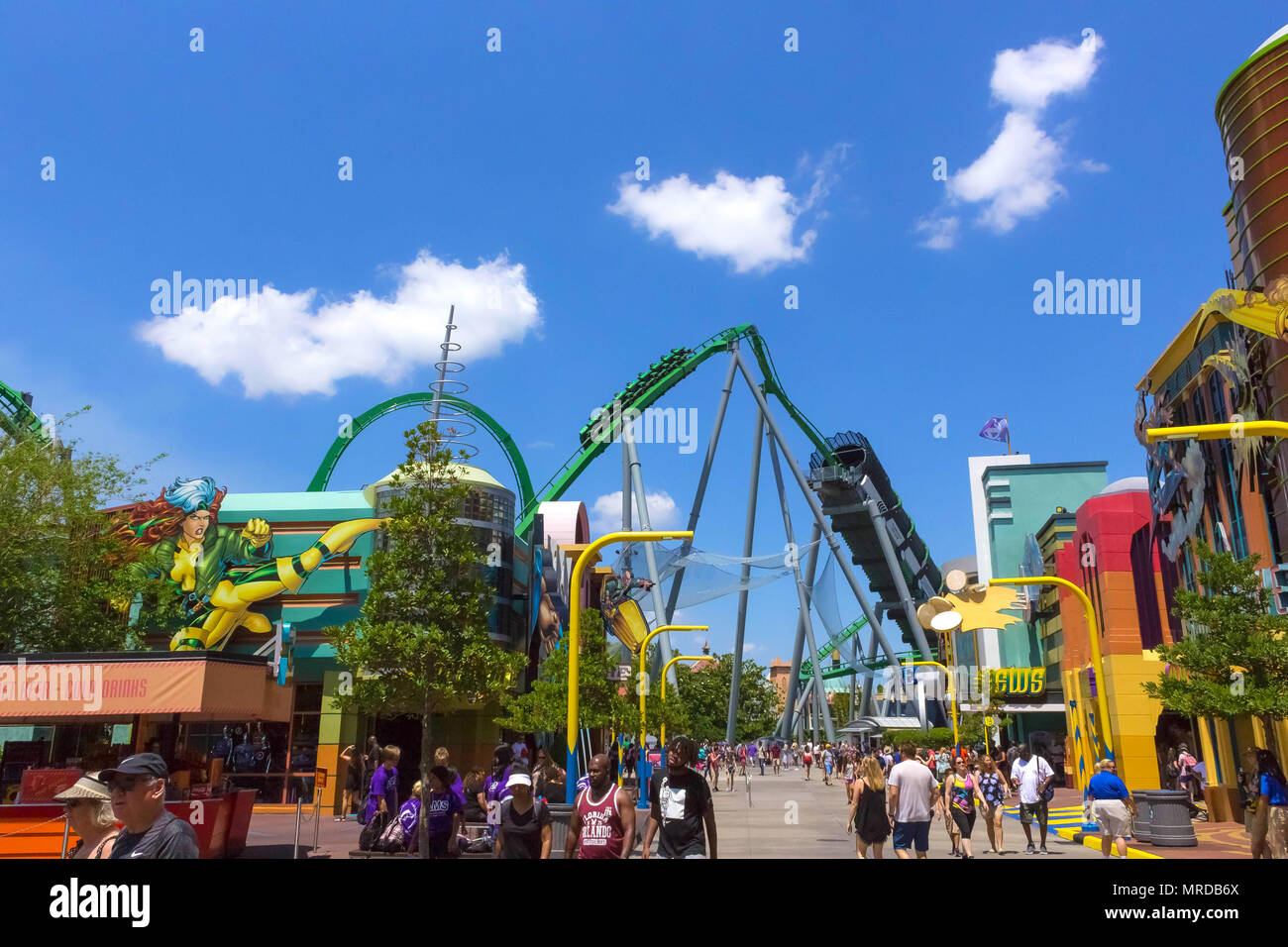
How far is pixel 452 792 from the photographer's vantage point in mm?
10477

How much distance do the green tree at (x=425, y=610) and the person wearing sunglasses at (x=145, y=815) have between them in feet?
48.8

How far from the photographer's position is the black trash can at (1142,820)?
1627 centimetres

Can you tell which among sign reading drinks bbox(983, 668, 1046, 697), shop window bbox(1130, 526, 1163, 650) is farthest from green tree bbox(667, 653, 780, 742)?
shop window bbox(1130, 526, 1163, 650)

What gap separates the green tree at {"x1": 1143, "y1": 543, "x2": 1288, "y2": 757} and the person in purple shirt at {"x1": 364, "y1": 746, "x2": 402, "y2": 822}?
15.9 m

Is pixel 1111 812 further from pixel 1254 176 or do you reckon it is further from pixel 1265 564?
pixel 1254 176

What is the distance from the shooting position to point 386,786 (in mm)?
14875

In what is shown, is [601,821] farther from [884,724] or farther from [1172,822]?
[884,724]

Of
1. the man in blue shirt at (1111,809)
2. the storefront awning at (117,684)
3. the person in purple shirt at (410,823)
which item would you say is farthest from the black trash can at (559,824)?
the man in blue shirt at (1111,809)

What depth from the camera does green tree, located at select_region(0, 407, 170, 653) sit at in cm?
2705

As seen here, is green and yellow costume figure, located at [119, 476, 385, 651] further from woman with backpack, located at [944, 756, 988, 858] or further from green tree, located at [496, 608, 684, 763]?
woman with backpack, located at [944, 756, 988, 858]

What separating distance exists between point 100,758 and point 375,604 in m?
5.61

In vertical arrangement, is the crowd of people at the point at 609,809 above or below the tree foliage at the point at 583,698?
below

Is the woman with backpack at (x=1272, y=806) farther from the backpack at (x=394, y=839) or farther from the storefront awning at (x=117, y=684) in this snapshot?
the storefront awning at (x=117, y=684)

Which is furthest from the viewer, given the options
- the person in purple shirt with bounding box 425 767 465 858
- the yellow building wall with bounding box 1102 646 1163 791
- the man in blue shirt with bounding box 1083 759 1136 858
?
the yellow building wall with bounding box 1102 646 1163 791
